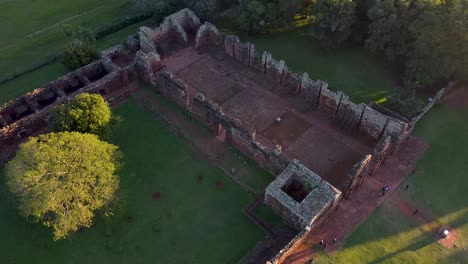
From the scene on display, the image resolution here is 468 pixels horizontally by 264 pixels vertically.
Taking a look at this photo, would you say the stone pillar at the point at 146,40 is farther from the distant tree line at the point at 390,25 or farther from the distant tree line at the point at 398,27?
the distant tree line at the point at 398,27

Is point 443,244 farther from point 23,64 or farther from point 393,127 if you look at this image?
point 23,64

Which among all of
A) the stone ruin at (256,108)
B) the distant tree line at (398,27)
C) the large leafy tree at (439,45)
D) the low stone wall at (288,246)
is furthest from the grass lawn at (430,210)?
the distant tree line at (398,27)

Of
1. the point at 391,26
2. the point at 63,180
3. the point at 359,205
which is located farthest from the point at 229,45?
the point at 63,180

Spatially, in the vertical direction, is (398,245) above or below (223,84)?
below

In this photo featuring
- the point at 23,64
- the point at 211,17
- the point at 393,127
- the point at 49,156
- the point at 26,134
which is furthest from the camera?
the point at 211,17

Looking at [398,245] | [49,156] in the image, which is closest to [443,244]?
[398,245]

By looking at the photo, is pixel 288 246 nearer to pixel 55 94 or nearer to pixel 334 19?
pixel 334 19
